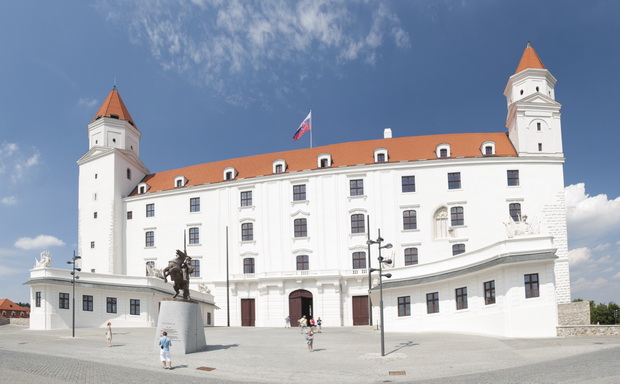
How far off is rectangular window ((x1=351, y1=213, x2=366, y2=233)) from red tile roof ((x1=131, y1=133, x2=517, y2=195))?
5.05 meters

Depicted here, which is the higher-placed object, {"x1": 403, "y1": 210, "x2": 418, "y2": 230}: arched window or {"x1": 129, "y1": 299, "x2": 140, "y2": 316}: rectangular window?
{"x1": 403, "y1": 210, "x2": 418, "y2": 230}: arched window

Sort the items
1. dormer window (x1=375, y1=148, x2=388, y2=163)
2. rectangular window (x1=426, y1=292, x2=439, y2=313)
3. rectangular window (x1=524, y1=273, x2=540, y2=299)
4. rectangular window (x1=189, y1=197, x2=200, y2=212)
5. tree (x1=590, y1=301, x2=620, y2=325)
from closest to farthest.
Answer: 1. rectangular window (x1=524, y1=273, x2=540, y2=299)
2. rectangular window (x1=426, y1=292, x2=439, y2=313)
3. dormer window (x1=375, y1=148, x2=388, y2=163)
4. rectangular window (x1=189, y1=197, x2=200, y2=212)
5. tree (x1=590, y1=301, x2=620, y2=325)

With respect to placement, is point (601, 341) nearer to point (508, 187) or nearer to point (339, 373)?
point (339, 373)

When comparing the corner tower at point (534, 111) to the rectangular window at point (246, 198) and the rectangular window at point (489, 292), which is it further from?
the rectangular window at point (246, 198)

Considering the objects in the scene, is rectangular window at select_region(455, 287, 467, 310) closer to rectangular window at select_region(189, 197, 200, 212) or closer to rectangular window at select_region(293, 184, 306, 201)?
rectangular window at select_region(293, 184, 306, 201)

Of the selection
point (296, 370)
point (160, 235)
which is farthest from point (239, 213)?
point (296, 370)

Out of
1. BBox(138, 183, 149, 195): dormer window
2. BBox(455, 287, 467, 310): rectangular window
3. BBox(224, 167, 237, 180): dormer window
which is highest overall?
BBox(224, 167, 237, 180): dormer window

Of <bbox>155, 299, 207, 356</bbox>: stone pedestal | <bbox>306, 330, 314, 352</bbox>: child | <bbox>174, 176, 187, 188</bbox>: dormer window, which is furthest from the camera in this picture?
<bbox>174, 176, 187, 188</bbox>: dormer window

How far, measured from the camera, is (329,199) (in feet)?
168

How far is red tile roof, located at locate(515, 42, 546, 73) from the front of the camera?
168 feet

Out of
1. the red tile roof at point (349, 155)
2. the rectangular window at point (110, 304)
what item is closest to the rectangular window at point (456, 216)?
the red tile roof at point (349, 155)

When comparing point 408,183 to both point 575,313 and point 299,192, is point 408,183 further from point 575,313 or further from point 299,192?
point 575,313

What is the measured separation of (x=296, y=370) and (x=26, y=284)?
2944cm

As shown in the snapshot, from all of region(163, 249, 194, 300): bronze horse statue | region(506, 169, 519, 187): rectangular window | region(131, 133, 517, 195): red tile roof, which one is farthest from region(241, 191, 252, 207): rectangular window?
region(163, 249, 194, 300): bronze horse statue
